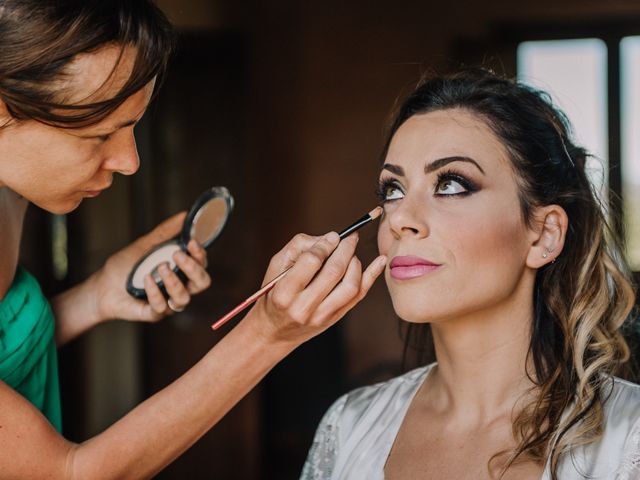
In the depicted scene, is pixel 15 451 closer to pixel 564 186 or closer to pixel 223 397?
pixel 223 397

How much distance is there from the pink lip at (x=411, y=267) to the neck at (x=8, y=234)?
769mm

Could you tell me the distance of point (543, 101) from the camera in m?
1.84

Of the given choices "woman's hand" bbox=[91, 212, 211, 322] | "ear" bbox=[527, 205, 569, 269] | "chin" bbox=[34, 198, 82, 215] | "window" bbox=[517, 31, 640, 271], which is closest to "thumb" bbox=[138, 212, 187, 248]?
"woman's hand" bbox=[91, 212, 211, 322]

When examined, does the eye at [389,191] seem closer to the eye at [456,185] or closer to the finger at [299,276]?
the eye at [456,185]

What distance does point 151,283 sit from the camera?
1733mm

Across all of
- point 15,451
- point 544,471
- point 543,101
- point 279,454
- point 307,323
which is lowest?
point 279,454

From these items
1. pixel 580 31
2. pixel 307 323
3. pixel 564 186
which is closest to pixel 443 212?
pixel 564 186

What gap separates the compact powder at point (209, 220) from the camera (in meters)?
1.88

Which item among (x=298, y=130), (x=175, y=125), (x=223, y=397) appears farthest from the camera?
(x=298, y=130)

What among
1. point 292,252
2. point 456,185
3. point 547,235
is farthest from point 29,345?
point 547,235

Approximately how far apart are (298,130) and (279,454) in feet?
6.15

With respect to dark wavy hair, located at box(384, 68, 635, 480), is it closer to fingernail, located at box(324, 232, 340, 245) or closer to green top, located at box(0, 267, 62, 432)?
fingernail, located at box(324, 232, 340, 245)

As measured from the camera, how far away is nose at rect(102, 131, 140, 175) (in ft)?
4.55

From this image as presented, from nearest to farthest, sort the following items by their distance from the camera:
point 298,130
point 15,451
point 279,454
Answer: point 15,451 → point 279,454 → point 298,130
